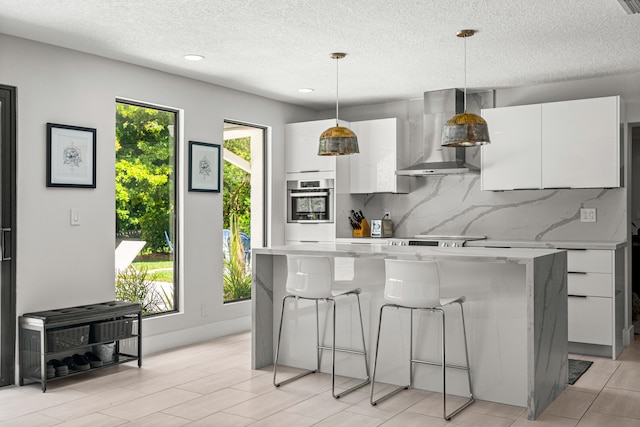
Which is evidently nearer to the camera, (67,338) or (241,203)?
(67,338)

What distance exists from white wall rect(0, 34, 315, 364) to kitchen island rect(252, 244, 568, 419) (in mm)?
1467

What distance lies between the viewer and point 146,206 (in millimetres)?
5195

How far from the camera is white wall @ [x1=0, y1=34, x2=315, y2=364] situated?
13.7ft

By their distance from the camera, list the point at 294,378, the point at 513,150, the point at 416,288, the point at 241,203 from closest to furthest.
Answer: the point at 416,288, the point at 294,378, the point at 513,150, the point at 241,203

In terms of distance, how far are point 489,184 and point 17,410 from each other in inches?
171

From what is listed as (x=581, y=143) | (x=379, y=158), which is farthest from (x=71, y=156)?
(x=581, y=143)

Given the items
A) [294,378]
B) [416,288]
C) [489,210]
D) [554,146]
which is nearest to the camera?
[416,288]

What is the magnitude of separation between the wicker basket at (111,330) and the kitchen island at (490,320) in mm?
1321

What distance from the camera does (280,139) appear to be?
661cm

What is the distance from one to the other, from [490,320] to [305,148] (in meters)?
3.35

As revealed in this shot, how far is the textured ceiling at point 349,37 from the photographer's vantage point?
362 centimetres

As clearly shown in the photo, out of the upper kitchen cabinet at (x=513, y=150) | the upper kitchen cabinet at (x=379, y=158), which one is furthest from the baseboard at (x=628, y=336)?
the upper kitchen cabinet at (x=379, y=158)

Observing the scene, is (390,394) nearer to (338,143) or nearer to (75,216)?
(338,143)

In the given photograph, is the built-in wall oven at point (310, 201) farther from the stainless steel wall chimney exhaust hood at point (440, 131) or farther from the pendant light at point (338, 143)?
the pendant light at point (338, 143)
